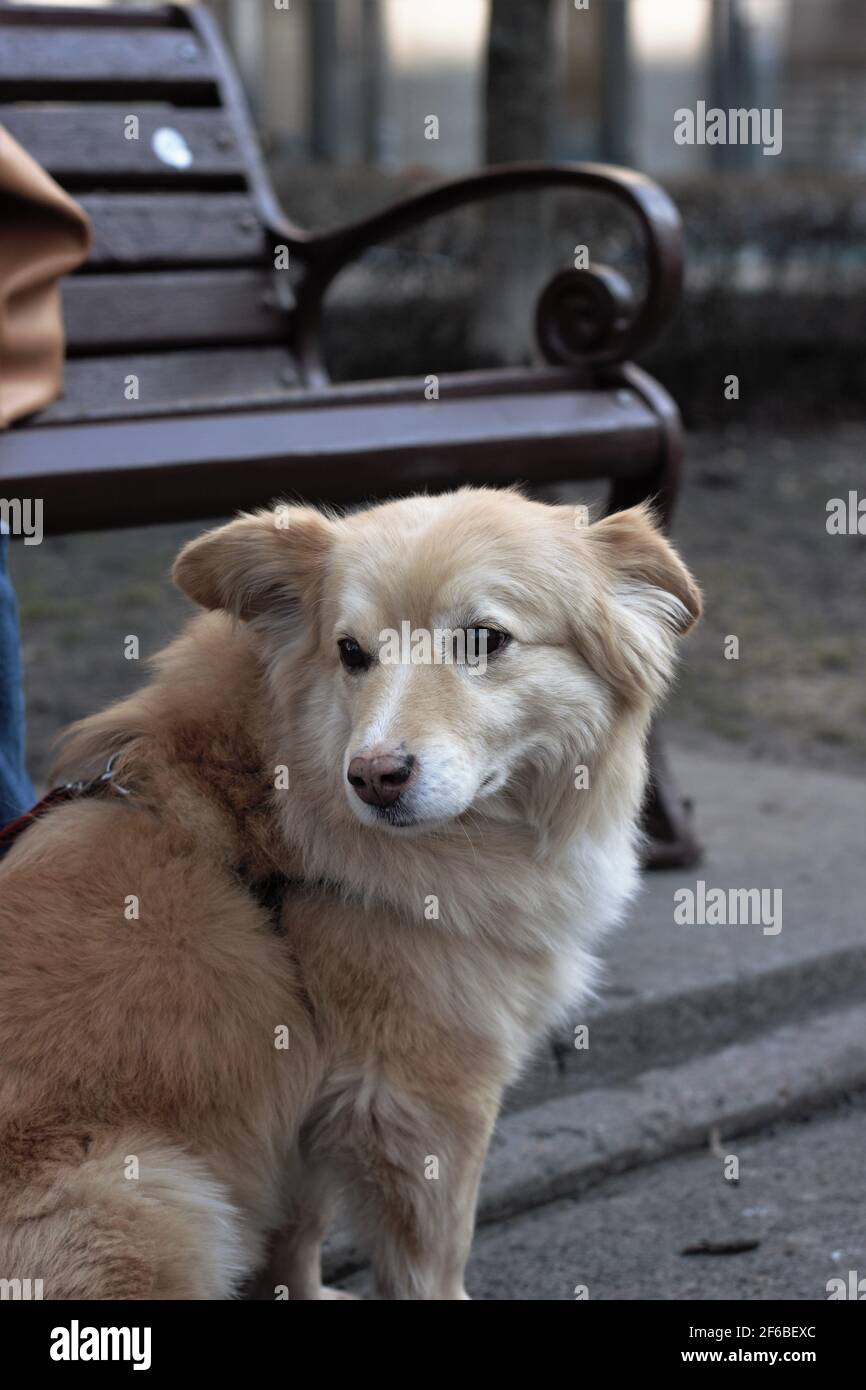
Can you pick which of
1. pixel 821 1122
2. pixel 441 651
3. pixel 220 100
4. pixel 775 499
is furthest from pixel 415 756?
pixel 775 499

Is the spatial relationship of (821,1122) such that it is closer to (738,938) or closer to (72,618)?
(738,938)

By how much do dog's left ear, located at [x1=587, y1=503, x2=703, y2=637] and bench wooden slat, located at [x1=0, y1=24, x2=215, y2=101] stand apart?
286cm

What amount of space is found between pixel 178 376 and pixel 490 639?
7.98 feet

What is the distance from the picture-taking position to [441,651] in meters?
2.31

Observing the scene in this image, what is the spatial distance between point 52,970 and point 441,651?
0.74 meters

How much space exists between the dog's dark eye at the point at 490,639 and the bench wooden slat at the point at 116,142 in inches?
109

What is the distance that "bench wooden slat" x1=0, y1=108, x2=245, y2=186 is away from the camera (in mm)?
4387

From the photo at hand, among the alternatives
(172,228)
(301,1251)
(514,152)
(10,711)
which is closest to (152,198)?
(172,228)

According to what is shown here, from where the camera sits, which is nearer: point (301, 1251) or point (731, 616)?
point (301, 1251)

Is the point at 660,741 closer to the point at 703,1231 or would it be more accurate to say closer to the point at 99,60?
the point at 703,1231

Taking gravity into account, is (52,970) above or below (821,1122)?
above

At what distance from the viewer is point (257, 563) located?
245cm

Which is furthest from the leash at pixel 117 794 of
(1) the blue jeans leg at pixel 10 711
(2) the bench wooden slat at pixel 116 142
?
(2) the bench wooden slat at pixel 116 142

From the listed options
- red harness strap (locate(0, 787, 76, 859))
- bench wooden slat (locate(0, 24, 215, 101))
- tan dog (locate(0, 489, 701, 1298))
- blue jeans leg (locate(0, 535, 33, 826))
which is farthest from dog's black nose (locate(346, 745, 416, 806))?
bench wooden slat (locate(0, 24, 215, 101))
